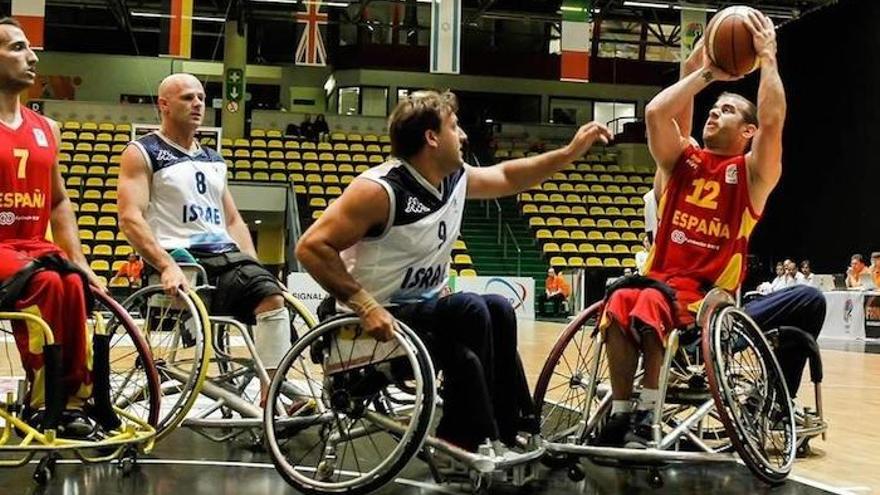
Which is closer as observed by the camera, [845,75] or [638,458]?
[638,458]

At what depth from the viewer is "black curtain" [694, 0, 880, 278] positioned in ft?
44.7

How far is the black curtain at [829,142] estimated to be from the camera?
1361 cm

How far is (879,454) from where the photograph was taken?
3.34m

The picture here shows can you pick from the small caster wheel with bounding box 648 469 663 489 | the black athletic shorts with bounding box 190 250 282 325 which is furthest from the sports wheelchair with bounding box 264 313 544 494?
the black athletic shorts with bounding box 190 250 282 325

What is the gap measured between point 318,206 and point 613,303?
41.2 ft

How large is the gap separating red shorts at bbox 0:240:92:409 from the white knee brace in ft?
2.20

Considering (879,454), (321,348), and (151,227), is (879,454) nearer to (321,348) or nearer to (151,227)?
(321,348)

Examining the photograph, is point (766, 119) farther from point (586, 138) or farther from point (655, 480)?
point (655, 480)

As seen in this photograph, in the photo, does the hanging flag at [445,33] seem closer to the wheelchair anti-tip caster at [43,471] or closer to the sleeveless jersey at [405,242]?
the sleeveless jersey at [405,242]

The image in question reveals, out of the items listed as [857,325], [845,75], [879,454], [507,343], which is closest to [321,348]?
[507,343]

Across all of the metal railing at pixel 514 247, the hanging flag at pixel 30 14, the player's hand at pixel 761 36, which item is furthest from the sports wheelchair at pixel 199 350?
the metal railing at pixel 514 247

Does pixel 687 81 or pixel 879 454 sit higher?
pixel 687 81

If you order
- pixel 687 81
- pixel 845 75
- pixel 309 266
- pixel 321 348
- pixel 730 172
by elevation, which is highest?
pixel 845 75

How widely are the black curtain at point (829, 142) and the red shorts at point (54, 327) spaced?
12.6 meters
